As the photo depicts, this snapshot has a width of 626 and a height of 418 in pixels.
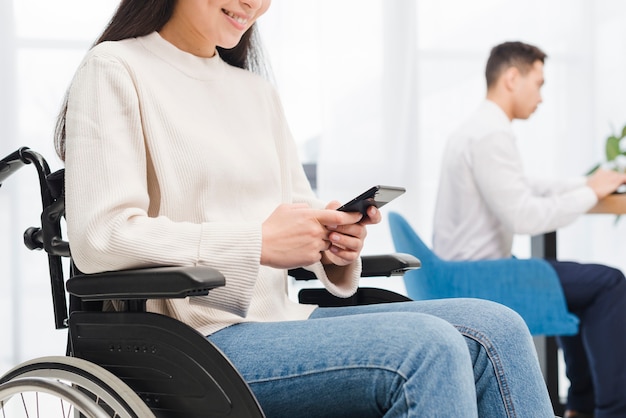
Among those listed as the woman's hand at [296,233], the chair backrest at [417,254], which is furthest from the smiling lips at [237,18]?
the chair backrest at [417,254]

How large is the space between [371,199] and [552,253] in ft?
5.72

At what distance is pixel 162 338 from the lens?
0.92m

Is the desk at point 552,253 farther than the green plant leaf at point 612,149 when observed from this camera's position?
No

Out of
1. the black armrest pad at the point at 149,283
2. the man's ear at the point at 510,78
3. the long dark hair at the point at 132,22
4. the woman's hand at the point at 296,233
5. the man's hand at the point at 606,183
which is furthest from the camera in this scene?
the man's ear at the point at 510,78

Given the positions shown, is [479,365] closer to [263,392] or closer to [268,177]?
[263,392]

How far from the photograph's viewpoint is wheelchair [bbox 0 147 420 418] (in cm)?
88

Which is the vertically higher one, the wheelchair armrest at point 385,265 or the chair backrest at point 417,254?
the wheelchair armrest at point 385,265

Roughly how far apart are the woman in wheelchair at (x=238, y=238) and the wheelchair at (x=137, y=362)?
51 mm

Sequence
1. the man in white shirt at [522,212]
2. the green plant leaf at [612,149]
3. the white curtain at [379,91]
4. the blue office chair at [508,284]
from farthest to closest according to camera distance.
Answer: the white curtain at [379,91]
the green plant leaf at [612,149]
the man in white shirt at [522,212]
the blue office chair at [508,284]

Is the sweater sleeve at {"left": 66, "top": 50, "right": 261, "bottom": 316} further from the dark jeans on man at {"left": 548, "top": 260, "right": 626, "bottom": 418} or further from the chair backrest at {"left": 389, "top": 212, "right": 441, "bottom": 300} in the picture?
the dark jeans on man at {"left": 548, "top": 260, "right": 626, "bottom": 418}

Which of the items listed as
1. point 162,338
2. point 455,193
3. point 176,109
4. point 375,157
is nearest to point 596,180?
point 455,193

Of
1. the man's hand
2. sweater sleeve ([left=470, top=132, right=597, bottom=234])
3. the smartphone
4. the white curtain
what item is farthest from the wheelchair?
the white curtain

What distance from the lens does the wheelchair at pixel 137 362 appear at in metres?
0.88

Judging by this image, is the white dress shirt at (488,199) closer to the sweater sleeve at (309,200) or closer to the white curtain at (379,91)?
the white curtain at (379,91)
